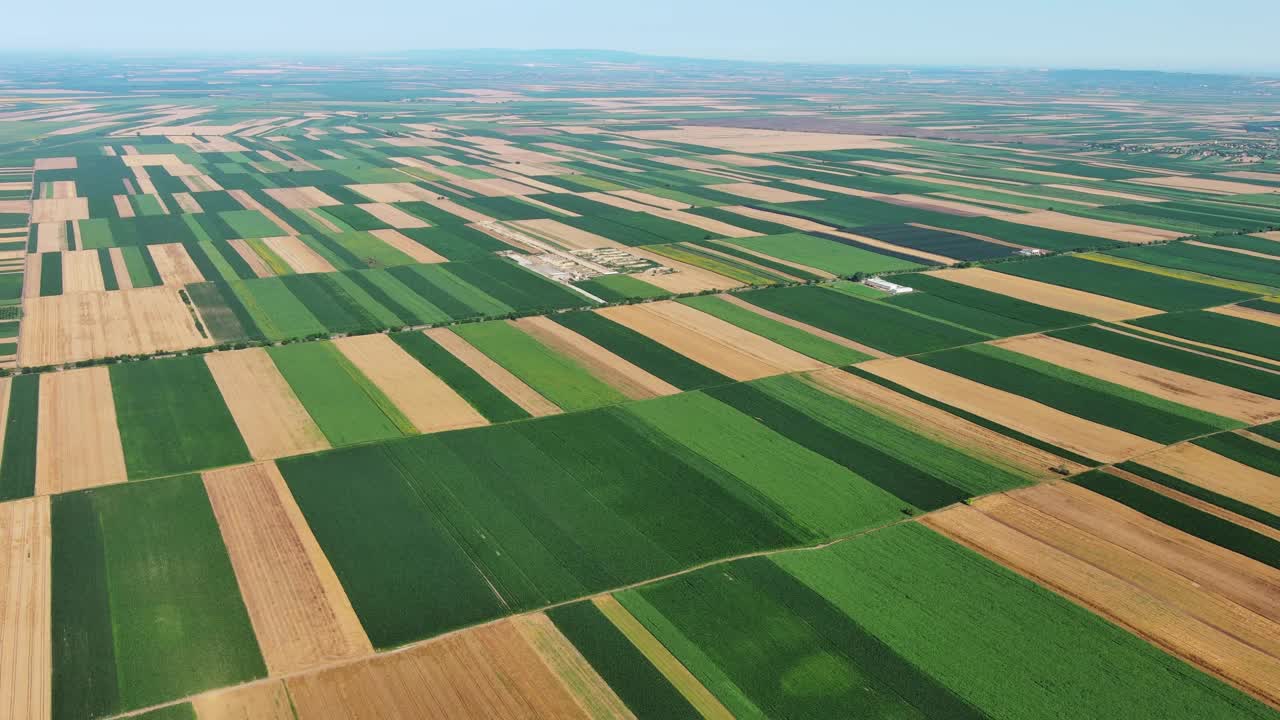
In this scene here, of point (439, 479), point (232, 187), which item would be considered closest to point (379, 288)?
point (439, 479)

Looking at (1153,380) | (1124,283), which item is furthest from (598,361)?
(1124,283)

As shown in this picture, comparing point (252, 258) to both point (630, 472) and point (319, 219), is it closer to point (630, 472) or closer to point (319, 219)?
point (319, 219)

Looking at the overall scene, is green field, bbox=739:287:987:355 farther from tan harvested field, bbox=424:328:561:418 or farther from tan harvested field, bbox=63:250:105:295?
tan harvested field, bbox=63:250:105:295

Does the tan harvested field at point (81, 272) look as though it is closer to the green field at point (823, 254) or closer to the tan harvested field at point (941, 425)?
the tan harvested field at point (941, 425)

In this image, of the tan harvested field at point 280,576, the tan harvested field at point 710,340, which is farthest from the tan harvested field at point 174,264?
the tan harvested field at point 280,576

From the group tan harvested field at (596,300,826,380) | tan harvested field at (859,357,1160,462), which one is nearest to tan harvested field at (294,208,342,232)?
tan harvested field at (596,300,826,380)

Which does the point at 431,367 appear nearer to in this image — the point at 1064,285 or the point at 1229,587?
the point at 1229,587
